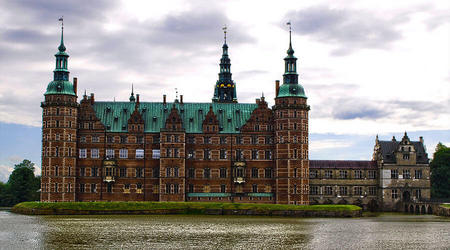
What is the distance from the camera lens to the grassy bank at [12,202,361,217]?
106 metres

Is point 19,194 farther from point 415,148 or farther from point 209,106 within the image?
point 415,148

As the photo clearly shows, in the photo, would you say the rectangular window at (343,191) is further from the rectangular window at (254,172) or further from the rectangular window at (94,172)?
the rectangular window at (94,172)

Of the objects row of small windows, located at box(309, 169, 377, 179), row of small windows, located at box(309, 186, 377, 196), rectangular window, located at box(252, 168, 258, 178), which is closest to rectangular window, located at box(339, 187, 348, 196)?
row of small windows, located at box(309, 186, 377, 196)

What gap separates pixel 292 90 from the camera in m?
125

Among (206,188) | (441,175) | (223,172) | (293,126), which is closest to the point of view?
(293,126)

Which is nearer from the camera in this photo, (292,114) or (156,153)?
(292,114)

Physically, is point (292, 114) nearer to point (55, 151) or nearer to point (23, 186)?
point (55, 151)

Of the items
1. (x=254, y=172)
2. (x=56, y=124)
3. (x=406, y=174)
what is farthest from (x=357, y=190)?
(x=56, y=124)

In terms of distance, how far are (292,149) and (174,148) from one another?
68.5 ft

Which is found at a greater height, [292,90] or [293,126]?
[292,90]

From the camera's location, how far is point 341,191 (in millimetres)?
134250

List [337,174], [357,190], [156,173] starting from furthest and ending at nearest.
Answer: [357,190]
[337,174]
[156,173]

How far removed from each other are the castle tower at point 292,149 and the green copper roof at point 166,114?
8232 mm

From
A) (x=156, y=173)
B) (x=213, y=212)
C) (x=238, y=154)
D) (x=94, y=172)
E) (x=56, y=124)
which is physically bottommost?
(x=213, y=212)
